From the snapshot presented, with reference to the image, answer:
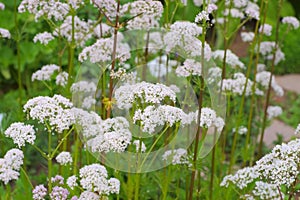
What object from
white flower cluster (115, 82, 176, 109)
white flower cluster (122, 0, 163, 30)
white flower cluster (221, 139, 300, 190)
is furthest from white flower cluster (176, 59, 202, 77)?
white flower cluster (221, 139, 300, 190)

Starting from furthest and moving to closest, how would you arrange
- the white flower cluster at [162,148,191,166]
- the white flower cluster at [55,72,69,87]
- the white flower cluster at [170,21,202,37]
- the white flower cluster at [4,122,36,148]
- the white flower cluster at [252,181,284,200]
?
the white flower cluster at [55,72,69,87] < the white flower cluster at [162,148,191,166] < the white flower cluster at [170,21,202,37] < the white flower cluster at [252,181,284,200] < the white flower cluster at [4,122,36,148]

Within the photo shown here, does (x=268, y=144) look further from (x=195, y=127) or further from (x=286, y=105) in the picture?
(x=195, y=127)

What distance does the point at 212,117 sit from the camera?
243cm

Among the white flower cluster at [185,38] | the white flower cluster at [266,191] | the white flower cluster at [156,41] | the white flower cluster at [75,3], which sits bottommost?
the white flower cluster at [266,191]

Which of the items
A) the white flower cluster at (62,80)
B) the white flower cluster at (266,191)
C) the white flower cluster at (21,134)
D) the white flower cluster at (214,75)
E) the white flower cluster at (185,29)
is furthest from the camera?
the white flower cluster at (214,75)

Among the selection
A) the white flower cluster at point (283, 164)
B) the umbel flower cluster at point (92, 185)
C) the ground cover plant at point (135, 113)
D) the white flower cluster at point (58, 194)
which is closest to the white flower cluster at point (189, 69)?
the ground cover plant at point (135, 113)

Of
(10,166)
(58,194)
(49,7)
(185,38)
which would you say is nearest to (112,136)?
(58,194)

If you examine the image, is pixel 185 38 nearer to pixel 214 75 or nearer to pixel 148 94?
pixel 214 75

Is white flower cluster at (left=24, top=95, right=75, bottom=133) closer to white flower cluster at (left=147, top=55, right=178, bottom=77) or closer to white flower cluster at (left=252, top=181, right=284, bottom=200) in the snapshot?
white flower cluster at (left=252, top=181, right=284, bottom=200)

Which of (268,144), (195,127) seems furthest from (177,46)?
(268,144)

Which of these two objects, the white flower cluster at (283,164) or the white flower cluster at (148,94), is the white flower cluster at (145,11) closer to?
the white flower cluster at (148,94)

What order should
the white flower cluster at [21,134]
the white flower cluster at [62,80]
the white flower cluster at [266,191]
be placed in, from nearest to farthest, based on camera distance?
the white flower cluster at [21,134], the white flower cluster at [266,191], the white flower cluster at [62,80]

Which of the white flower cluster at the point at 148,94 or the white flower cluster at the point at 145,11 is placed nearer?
the white flower cluster at the point at 148,94

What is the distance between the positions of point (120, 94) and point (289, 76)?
13.5ft
